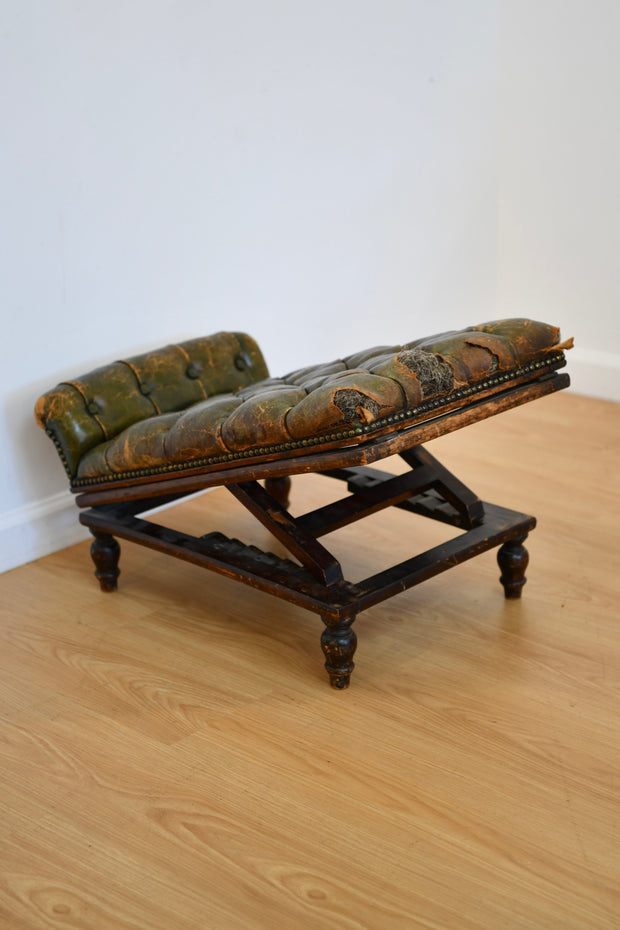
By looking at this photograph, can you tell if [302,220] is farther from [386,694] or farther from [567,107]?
[386,694]

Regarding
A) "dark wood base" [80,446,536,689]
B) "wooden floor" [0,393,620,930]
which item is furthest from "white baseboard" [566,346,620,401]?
"dark wood base" [80,446,536,689]

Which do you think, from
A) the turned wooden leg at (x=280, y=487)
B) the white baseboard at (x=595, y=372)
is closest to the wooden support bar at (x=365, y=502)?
the turned wooden leg at (x=280, y=487)

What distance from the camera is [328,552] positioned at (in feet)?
6.28

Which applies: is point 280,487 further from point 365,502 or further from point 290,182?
point 290,182

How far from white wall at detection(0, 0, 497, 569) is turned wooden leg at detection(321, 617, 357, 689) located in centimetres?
99

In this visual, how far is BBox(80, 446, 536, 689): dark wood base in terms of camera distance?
5.94 ft

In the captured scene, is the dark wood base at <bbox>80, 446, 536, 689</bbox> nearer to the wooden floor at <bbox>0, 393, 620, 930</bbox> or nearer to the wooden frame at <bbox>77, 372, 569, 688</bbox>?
the wooden frame at <bbox>77, 372, 569, 688</bbox>

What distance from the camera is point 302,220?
2.98 m

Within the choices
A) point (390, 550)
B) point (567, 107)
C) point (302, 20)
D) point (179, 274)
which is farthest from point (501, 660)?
point (567, 107)

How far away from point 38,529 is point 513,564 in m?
1.16

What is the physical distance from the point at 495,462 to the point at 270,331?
76 centimetres

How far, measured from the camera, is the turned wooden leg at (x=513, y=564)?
205 centimetres

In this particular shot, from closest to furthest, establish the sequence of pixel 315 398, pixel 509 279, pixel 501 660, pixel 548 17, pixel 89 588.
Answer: pixel 315 398, pixel 501 660, pixel 89 588, pixel 548 17, pixel 509 279

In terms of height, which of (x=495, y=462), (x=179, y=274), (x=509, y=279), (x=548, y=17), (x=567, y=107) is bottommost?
(x=495, y=462)
